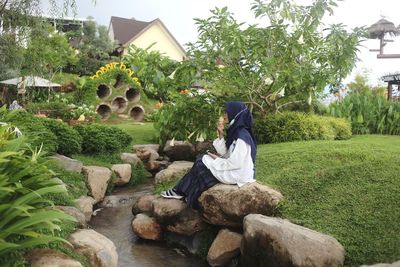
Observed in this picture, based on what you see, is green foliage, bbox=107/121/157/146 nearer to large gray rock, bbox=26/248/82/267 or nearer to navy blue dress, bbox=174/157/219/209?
navy blue dress, bbox=174/157/219/209

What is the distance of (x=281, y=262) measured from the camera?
4145 mm

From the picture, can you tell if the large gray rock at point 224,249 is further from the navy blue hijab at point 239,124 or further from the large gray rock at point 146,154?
the large gray rock at point 146,154

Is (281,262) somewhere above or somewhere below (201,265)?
above

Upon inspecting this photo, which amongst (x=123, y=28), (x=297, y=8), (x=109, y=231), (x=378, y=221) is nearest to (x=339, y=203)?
(x=378, y=221)

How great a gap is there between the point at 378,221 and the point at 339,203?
1.75 ft

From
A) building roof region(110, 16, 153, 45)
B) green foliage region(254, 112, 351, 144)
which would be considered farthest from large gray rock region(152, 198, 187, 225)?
building roof region(110, 16, 153, 45)

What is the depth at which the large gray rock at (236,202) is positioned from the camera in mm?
4984

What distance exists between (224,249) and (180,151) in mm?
5476

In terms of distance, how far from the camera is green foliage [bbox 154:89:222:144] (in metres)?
8.35

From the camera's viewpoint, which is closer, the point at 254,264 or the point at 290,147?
the point at 254,264

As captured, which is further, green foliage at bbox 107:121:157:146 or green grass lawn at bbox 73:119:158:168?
green foliage at bbox 107:121:157:146

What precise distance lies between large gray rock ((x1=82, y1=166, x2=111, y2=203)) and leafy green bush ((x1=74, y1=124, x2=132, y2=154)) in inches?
43.4

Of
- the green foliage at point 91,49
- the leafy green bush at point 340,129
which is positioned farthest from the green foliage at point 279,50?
the green foliage at point 91,49

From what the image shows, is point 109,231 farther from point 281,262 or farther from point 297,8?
point 297,8
